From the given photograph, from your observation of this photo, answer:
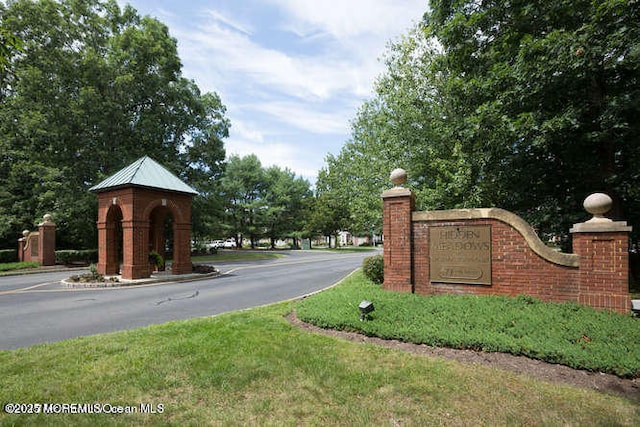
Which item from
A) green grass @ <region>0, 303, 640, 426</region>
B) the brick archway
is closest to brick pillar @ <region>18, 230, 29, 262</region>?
the brick archway

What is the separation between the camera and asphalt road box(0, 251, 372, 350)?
264 inches

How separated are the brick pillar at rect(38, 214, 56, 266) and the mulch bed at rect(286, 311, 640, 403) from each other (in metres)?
23.5

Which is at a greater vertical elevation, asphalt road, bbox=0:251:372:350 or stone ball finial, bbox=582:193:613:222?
stone ball finial, bbox=582:193:613:222

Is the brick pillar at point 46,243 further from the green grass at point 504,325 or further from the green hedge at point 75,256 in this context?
the green grass at point 504,325

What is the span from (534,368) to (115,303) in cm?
1033

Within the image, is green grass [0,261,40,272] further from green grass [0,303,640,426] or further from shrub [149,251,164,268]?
green grass [0,303,640,426]

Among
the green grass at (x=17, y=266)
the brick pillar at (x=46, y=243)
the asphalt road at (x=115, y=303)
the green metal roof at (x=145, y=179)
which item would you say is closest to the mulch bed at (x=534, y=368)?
the asphalt road at (x=115, y=303)

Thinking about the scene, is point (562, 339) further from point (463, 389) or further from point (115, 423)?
point (115, 423)

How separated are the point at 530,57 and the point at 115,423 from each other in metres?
11.4

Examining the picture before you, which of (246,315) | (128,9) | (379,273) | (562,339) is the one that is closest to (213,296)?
(246,315)

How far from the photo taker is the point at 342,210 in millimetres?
51312

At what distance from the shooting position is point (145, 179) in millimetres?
14836

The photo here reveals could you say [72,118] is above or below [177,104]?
below

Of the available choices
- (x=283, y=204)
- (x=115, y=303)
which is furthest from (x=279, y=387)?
(x=283, y=204)
